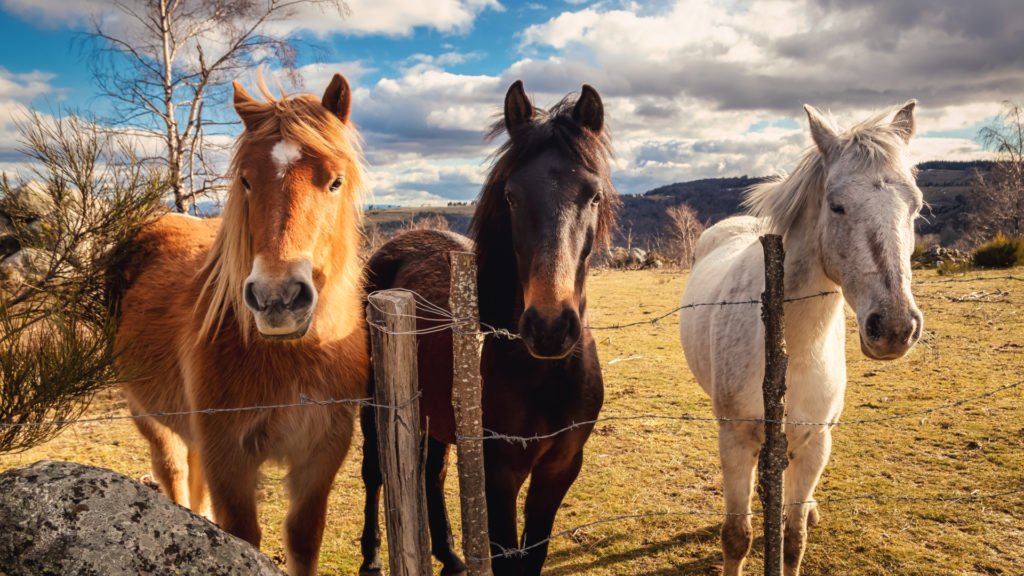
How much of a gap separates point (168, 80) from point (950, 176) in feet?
496

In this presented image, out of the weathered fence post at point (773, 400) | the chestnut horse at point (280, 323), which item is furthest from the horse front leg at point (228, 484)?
the weathered fence post at point (773, 400)

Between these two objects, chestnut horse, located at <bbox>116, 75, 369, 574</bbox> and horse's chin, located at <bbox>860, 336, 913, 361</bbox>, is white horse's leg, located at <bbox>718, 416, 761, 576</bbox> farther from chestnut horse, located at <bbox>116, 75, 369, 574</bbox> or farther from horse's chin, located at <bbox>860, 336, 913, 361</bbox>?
chestnut horse, located at <bbox>116, 75, 369, 574</bbox>

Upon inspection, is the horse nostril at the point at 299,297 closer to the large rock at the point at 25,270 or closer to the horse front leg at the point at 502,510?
the horse front leg at the point at 502,510

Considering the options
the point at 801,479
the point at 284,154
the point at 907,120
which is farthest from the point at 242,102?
the point at 801,479

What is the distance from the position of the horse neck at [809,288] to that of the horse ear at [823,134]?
21 centimetres

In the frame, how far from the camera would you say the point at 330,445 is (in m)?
2.53

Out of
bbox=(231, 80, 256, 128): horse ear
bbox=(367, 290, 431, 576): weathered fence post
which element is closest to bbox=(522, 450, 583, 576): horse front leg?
bbox=(367, 290, 431, 576): weathered fence post

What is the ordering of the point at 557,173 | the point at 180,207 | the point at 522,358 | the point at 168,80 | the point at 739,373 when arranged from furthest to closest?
1. the point at 168,80
2. the point at 180,207
3. the point at 739,373
4. the point at 522,358
5. the point at 557,173

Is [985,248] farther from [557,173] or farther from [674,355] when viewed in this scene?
[557,173]

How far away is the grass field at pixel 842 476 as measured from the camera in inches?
140

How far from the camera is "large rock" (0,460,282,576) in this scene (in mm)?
1665

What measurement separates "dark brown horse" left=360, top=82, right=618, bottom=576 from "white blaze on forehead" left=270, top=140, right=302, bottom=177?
821 mm

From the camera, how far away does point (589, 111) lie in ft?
7.82

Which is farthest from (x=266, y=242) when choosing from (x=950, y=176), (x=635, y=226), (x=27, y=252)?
(x=950, y=176)
